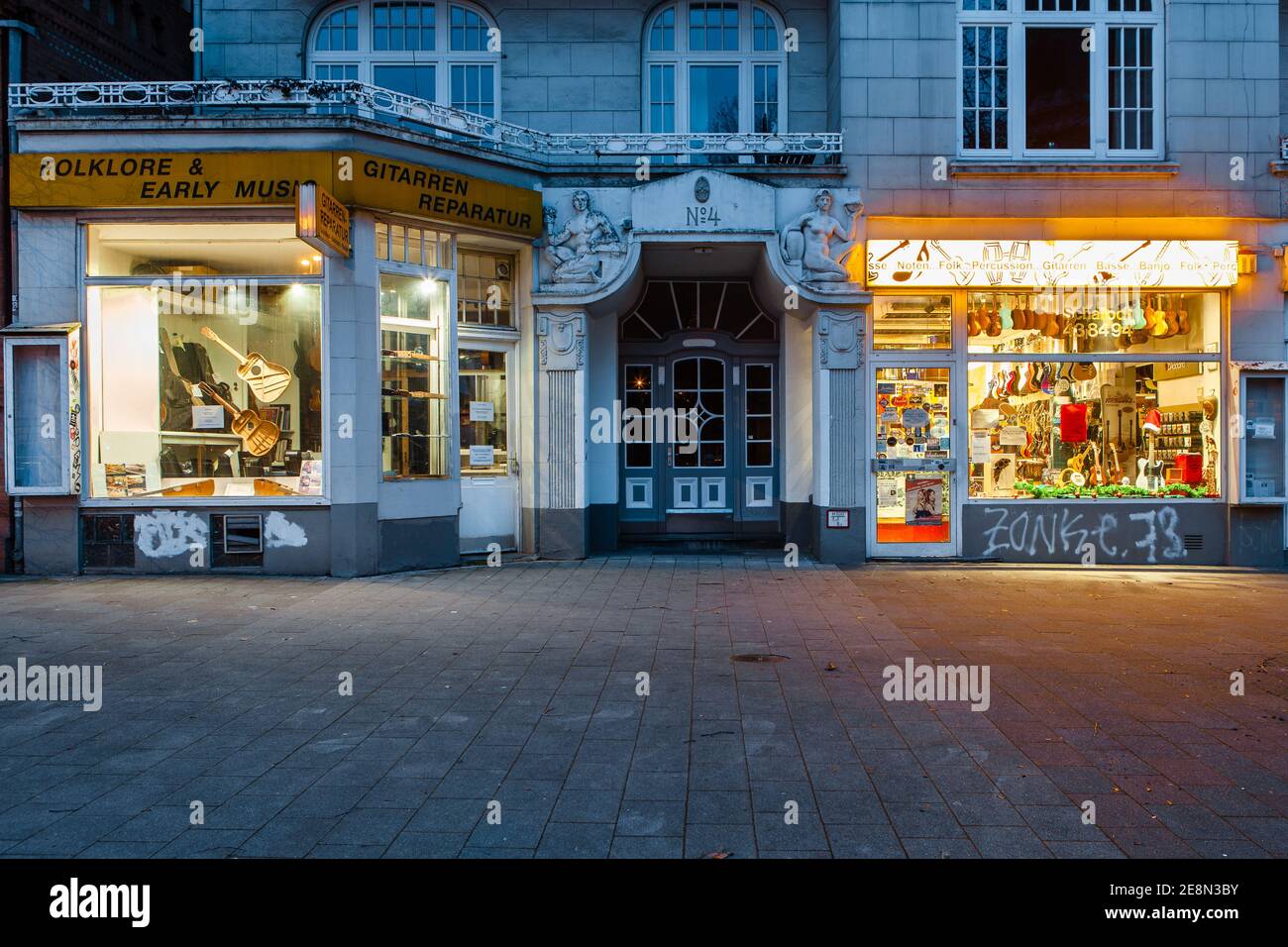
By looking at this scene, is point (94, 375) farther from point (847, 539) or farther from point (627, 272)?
point (847, 539)

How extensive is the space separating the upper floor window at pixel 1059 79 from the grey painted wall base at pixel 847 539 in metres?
5.34

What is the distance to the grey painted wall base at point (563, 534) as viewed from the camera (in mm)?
13320

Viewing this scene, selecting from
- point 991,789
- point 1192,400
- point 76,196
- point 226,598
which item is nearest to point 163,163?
point 76,196

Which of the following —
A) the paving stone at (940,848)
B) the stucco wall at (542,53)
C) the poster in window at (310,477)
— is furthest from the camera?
the stucco wall at (542,53)

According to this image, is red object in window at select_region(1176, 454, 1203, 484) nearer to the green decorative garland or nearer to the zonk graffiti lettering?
the green decorative garland

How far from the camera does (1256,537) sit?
13.2 metres

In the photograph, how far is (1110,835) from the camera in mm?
4227

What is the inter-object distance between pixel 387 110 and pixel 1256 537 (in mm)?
13001

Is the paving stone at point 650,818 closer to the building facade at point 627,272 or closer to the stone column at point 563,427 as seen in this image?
the building facade at point 627,272

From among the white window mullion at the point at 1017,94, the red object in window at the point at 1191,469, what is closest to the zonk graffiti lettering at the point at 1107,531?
the red object in window at the point at 1191,469

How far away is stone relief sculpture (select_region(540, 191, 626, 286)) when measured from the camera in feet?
43.2

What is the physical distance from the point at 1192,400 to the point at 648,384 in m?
7.89

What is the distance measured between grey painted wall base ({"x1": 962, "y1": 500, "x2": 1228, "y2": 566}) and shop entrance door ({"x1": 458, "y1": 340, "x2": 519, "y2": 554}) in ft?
22.4

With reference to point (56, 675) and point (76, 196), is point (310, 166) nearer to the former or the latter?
point (76, 196)
